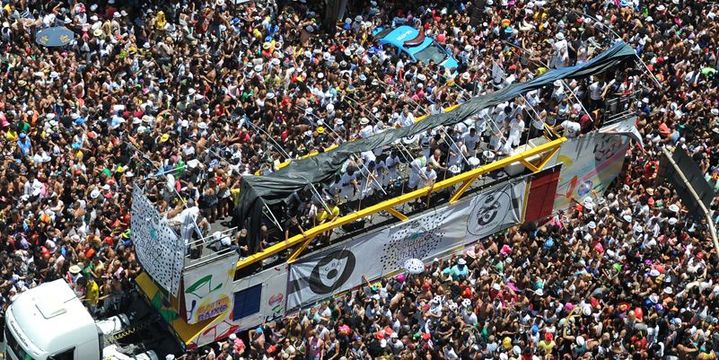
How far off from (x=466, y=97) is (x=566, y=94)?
2419mm

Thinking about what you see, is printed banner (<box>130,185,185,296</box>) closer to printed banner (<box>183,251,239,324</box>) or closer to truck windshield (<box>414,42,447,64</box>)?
printed banner (<box>183,251,239,324</box>)

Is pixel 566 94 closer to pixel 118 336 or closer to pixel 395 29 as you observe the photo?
pixel 395 29

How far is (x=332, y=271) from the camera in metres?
25.7

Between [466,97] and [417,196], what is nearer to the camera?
[417,196]

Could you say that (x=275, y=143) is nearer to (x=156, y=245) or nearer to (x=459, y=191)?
(x=459, y=191)

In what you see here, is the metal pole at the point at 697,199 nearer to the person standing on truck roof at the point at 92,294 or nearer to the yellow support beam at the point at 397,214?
the yellow support beam at the point at 397,214

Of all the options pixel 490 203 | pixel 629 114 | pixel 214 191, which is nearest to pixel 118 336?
pixel 214 191

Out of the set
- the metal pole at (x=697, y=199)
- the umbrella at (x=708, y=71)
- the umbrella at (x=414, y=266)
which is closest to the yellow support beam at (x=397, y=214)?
the umbrella at (x=414, y=266)

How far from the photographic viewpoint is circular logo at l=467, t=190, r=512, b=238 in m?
27.1

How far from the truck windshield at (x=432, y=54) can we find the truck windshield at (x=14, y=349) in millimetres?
13399

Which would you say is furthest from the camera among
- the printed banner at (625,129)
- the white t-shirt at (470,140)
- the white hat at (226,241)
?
the printed banner at (625,129)

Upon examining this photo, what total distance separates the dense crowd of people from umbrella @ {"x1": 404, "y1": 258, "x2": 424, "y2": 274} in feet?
0.72

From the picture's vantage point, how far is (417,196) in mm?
25906

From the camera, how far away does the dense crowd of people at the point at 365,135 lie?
25.0 metres
